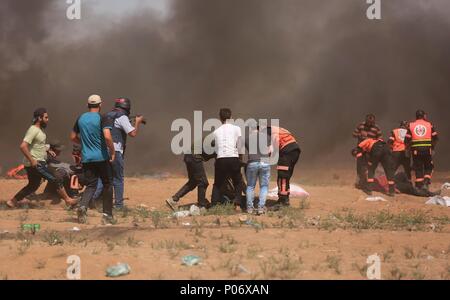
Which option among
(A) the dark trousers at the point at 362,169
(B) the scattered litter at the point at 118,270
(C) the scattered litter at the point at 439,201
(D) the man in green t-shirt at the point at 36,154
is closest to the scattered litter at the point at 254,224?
(B) the scattered litter at the point at 118,270

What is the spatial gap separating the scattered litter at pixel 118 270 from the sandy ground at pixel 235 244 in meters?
0.06

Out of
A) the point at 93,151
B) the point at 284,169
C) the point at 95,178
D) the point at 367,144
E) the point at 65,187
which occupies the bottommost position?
the point at 65,187

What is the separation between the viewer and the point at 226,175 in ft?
30.8

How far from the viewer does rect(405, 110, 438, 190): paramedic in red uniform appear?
497 inches

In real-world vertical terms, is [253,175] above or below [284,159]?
below

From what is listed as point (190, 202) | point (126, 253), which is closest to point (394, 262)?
point (126, 253)

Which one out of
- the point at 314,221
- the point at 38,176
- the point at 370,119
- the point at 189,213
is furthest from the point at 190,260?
the point at 370,119

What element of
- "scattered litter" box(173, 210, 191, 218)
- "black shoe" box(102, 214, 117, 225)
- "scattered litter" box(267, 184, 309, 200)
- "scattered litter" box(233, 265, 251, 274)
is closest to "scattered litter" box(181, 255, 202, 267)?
"scattered litter" box(233, 265, 251, 274)

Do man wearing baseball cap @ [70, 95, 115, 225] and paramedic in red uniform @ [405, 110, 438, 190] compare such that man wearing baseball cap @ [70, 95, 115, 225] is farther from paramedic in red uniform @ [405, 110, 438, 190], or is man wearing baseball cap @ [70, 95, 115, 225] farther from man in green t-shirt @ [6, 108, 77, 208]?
paramedic in red uniform @ [405, 110, 438, 190]

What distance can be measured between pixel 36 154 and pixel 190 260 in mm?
4511

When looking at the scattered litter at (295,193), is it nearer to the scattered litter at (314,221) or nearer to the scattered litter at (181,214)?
the scattered litter at (314,221)

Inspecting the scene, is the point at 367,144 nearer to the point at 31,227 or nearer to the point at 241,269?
the point at 31,227

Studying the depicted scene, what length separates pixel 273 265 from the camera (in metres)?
5.59
